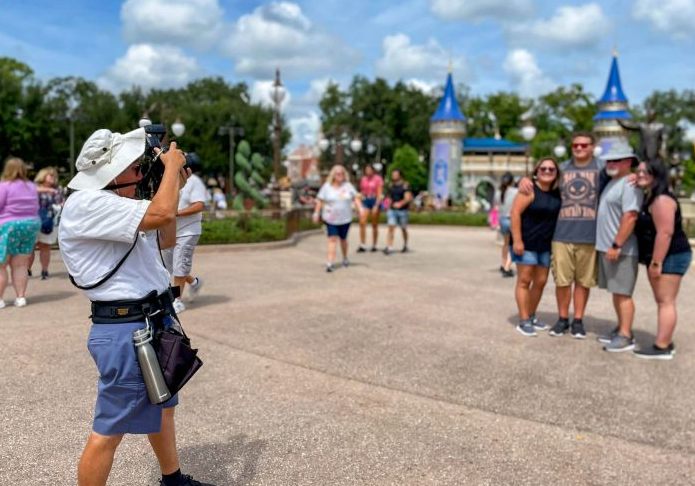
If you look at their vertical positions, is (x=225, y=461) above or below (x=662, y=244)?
below

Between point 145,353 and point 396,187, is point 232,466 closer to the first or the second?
point 145,353

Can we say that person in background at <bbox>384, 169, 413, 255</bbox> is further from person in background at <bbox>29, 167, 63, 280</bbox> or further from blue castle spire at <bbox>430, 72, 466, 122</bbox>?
blue castle spire at <bbox>430, 72, 466, 122</bbox>

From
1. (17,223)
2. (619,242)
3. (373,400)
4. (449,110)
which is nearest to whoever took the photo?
(373,400)

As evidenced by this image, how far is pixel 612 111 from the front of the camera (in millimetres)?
44344

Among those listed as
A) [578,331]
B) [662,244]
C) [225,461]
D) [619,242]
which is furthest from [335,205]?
[225,461]

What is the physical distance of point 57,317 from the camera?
6086 mm

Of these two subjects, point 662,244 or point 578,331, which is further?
point 578,331

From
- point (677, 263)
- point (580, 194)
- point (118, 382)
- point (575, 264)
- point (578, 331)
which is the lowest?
point (578, 331)

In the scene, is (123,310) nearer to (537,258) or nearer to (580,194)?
(537,258)

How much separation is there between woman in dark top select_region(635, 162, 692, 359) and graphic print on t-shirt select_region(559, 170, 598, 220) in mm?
467

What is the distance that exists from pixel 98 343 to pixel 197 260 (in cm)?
894

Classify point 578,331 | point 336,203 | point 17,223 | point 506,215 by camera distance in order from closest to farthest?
point 578,331 < point 17,223 < point 506,215 < point 336,203

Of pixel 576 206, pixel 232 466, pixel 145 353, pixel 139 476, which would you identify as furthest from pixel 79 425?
pixel 576 206

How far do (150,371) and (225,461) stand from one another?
1069mm
